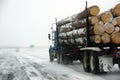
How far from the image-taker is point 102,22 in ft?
50.1

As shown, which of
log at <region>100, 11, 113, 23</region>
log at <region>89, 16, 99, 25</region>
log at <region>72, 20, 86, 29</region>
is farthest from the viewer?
log at <region>72, 20, 86, 29</region>

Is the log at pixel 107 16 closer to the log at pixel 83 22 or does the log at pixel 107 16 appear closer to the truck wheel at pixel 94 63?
the log at pixel 83 22

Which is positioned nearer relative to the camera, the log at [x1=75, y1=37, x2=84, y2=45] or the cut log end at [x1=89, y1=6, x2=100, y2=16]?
the cut log end at [x1=89, y1=6, x2=100, y2=16]

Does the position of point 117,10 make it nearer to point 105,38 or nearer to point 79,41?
point 105,38

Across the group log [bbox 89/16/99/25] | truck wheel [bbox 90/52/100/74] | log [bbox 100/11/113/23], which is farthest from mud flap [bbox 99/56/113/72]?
log [bbox 89/16/99/25]

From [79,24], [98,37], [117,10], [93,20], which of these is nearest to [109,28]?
[98,37]

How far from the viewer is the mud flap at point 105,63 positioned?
14.4m

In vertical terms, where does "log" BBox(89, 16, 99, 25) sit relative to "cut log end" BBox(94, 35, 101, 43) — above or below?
above

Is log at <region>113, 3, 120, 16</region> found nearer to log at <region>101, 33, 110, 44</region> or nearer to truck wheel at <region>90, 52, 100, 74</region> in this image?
log at <region>101, 33, 110, 44</region>

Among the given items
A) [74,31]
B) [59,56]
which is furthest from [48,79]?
[59,56]

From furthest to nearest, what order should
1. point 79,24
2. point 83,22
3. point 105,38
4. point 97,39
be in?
point 79,24 → point 83,22 → point 97,39 → point 105,38

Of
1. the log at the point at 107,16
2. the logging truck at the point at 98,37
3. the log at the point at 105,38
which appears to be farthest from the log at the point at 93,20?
the log at the point at 105,38

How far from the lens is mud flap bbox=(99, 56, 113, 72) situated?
47.2ft

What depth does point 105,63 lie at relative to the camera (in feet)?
47.4
